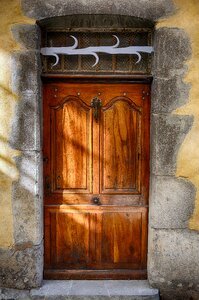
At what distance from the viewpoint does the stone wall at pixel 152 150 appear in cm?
→ 400

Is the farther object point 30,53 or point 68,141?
point 68,141

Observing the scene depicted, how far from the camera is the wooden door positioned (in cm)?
434

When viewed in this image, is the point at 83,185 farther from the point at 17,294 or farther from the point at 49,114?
the point at 17,294

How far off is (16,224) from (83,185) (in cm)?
90

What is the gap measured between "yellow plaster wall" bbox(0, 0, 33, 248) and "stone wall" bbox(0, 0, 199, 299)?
11 millimetres

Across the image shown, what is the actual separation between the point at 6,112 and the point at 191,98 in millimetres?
2059

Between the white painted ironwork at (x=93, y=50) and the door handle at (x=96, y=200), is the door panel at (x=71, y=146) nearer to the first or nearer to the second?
the door handle at (x=96, y=200)

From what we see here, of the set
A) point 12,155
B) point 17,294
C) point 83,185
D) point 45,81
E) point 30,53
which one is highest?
point 30,53

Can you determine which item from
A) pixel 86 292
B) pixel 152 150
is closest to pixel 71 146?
pixel 152 150

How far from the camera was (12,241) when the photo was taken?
4.21 metres

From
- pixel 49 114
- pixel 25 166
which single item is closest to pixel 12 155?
pixel 25 166

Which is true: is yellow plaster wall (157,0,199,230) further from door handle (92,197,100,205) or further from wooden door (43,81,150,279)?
door handle (92,197,100,205)

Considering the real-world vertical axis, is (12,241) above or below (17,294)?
above

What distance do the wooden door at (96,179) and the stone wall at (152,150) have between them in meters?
0.20
